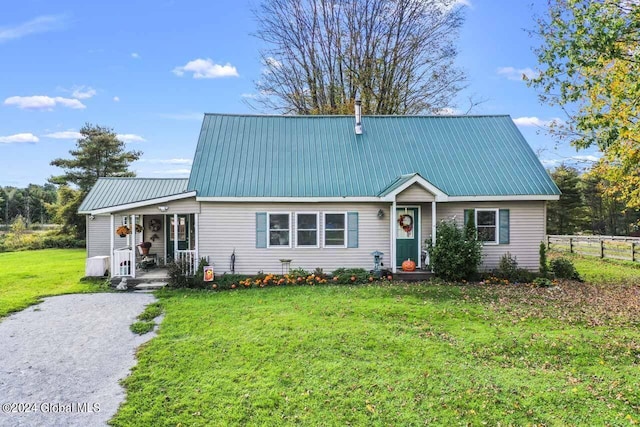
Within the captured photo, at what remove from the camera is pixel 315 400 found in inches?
190

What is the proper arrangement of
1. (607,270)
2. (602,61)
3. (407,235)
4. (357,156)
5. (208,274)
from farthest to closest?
(607,270), (357,156), (407,235), (208,274), (602,61)

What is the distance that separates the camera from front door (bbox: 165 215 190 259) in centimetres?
1454

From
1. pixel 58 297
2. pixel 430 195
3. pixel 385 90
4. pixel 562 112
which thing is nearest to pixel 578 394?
pixel 430 195

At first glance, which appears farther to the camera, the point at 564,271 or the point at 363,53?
the point at 363,53

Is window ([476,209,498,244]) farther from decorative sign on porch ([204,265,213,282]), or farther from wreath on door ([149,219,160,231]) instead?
wreath on door ([149,219,160,231])

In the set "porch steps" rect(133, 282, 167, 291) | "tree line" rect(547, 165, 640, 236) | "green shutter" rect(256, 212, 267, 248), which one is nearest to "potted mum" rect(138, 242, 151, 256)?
"porch steps" rect(133, 282, 167, 291)

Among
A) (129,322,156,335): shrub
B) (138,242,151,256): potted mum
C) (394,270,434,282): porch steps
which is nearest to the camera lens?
(129,322,156,335): shrub

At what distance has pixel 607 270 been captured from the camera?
49.9 feet

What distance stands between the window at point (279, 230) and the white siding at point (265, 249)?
19 cm

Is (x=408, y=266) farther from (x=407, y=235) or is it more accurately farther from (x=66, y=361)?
(x=66, y=361)

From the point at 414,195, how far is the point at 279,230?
453cm

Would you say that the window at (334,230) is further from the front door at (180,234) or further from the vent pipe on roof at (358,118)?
the front door at (180,234)

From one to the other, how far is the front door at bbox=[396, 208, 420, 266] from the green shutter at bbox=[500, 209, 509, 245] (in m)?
2.78

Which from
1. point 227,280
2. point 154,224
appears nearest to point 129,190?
point 154,224
